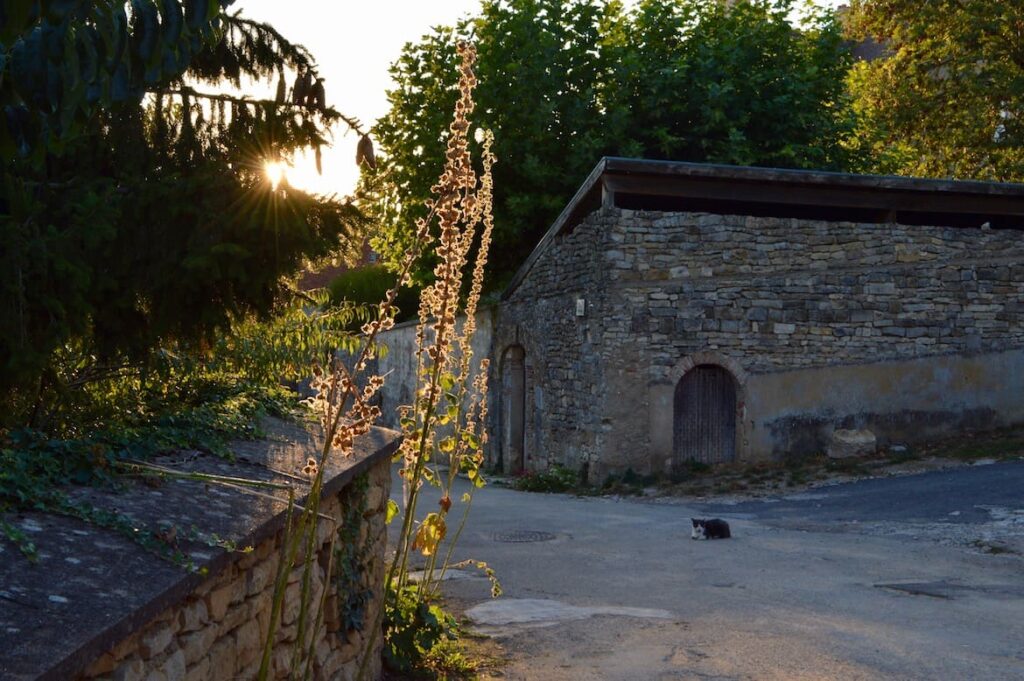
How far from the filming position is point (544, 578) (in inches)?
353

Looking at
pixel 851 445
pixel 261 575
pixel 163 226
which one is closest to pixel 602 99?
pixel 851 445

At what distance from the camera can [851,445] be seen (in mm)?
17750

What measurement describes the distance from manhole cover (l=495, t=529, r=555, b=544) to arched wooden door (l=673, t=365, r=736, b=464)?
267 inches

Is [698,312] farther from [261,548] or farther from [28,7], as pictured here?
[28,7]

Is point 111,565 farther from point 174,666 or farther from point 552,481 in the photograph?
point 552,481

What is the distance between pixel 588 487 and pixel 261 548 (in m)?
14.5

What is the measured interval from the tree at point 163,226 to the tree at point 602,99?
16017mm

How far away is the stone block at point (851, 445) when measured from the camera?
1773 centimetres

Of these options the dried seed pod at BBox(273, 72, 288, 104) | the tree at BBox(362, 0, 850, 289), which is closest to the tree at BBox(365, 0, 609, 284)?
the tree at BBox(362, 0, 850, 289)

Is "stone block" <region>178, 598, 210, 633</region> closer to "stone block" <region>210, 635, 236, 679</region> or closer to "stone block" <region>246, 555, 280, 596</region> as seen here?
"stone block" <region>210, 635, 236, 679</region>

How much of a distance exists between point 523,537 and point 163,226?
238 inches

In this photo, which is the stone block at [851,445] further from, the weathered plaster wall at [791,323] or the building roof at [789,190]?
the building roof at [789,190]

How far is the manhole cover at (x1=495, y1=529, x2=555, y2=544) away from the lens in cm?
1133

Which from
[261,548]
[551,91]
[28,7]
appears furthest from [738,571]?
[551,91]
